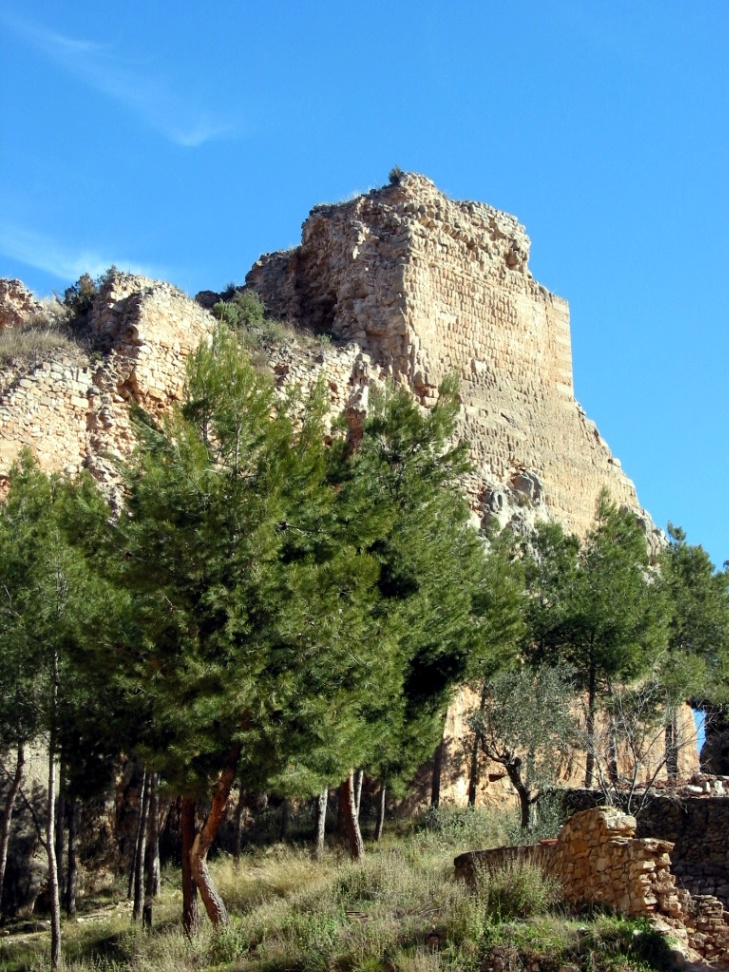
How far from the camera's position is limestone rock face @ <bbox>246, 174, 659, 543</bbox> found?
2338 cm

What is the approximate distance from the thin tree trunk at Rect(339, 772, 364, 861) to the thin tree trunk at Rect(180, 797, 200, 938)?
2.77 m

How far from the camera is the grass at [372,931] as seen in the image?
8.59m

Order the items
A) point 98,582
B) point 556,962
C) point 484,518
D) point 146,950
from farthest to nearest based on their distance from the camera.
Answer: point 484,518
point 98,582
point 146,950
point 556,962

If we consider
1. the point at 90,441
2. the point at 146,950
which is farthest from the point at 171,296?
the point at 146,950

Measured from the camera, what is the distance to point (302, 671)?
10977 millimetres

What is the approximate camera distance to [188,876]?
11.2 metres

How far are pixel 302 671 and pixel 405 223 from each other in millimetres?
15202

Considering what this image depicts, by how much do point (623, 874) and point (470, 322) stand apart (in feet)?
54.3

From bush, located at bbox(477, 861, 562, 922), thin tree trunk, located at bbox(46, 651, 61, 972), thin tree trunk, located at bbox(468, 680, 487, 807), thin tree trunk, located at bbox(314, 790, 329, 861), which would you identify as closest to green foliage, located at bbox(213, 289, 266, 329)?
thin tree trunk, located at bbox(468, 680, 487, 807)

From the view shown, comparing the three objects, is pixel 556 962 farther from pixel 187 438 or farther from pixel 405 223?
pixel 405 223

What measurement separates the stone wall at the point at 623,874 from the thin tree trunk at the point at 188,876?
2635 mm

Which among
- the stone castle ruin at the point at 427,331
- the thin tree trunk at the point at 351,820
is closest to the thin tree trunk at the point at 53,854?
the thin tree trunk at the point at 351,820

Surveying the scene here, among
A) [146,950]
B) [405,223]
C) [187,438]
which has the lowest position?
[146,950]

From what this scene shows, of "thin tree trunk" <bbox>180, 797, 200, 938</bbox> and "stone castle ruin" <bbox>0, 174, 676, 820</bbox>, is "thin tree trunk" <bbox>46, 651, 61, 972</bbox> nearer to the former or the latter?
"thin tree trunk" <bbox>180, 797, 200, 938</bbox>
